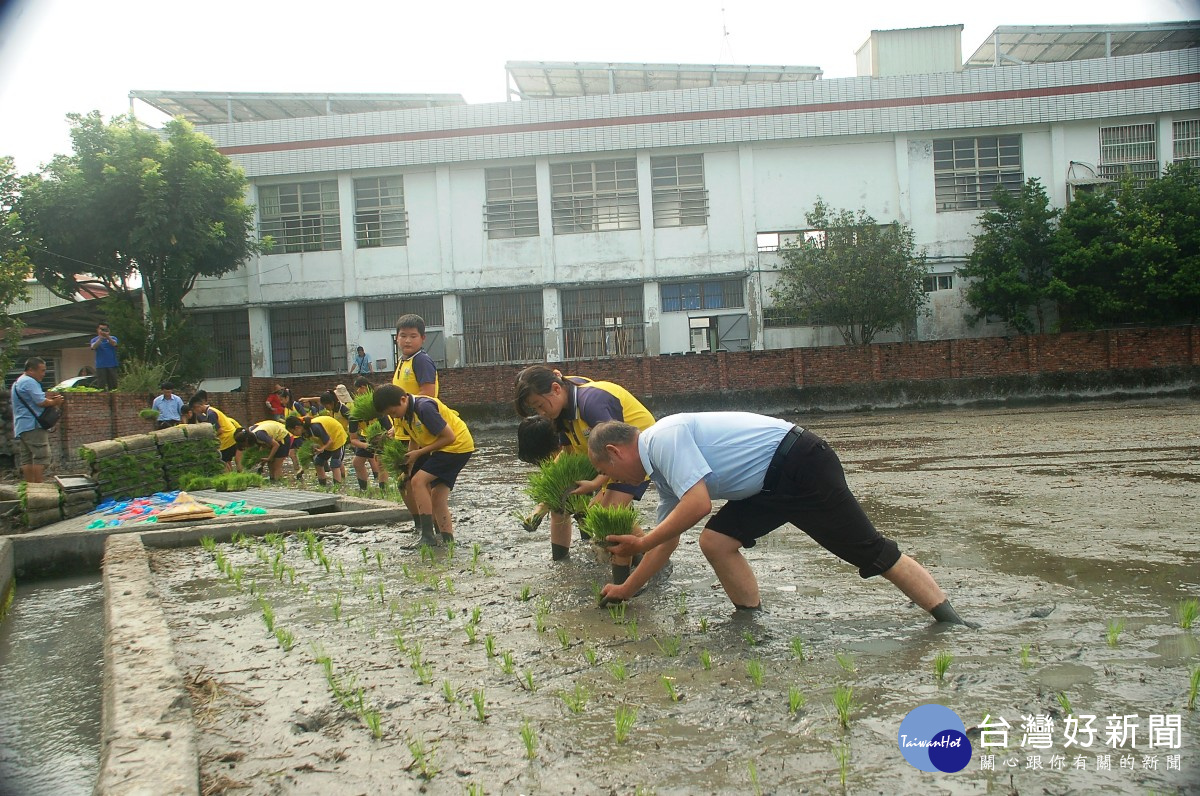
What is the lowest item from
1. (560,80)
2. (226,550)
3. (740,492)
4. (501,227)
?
(226,550)

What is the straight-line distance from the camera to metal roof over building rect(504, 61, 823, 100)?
2894 centimetres

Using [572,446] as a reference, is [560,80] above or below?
above

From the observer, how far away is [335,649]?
4.58m

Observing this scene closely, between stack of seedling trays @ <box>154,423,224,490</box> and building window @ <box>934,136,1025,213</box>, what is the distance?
22342 mm

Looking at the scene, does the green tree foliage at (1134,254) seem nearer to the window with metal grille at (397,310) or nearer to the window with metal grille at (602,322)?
the window with metal grille at (602,322)

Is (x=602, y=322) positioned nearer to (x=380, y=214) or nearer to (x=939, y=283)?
(x=380, y=214)

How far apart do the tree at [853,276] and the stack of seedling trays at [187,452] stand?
17.3 metres

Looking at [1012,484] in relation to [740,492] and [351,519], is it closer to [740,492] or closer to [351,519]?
[740,492]

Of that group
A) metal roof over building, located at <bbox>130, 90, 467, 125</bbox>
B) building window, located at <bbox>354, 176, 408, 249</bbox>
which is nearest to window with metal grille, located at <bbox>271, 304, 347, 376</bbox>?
building window, located at <bbox>354, 176, 408, 249</bbox>

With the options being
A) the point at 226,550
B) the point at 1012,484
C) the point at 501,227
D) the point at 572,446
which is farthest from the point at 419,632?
the point at 501,227

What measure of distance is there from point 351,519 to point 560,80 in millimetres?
24443

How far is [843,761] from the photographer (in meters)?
2.81

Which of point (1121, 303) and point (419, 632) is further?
point (1121, 303)

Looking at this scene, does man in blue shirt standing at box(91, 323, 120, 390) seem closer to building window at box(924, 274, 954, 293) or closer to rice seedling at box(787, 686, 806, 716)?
rice seedling at box(787, 686, 806, 716)
